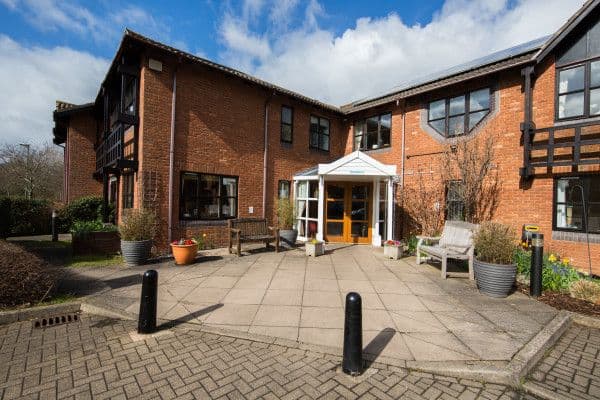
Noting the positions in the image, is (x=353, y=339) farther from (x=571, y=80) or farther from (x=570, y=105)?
(x=571, y=80)

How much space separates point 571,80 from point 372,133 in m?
6.59

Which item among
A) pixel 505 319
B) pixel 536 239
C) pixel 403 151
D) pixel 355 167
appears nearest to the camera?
pixel 505 319

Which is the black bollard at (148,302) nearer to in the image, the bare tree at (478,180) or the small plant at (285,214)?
the small plant at (285,214)

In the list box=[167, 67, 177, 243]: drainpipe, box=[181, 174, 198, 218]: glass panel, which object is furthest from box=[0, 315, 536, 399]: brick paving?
box=[181, 174, 198, 218]: glass panel

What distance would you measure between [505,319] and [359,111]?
10.5m

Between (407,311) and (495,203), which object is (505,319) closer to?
(407,311)

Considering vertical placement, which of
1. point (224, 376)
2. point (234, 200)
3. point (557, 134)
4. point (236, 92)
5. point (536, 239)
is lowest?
point (224, 376)

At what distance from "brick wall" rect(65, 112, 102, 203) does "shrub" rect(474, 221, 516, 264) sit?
16961 millimetres

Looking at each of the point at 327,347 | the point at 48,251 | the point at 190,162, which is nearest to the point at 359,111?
the point at 190,162

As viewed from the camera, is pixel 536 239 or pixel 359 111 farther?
pixel 359 111

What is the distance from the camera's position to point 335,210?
446 inches

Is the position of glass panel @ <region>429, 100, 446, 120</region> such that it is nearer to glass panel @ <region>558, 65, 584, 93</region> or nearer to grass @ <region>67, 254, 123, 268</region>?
glass panel @ <region>558, 65, 584, 93</region>

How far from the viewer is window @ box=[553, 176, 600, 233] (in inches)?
284

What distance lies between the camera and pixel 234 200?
33.8ft
